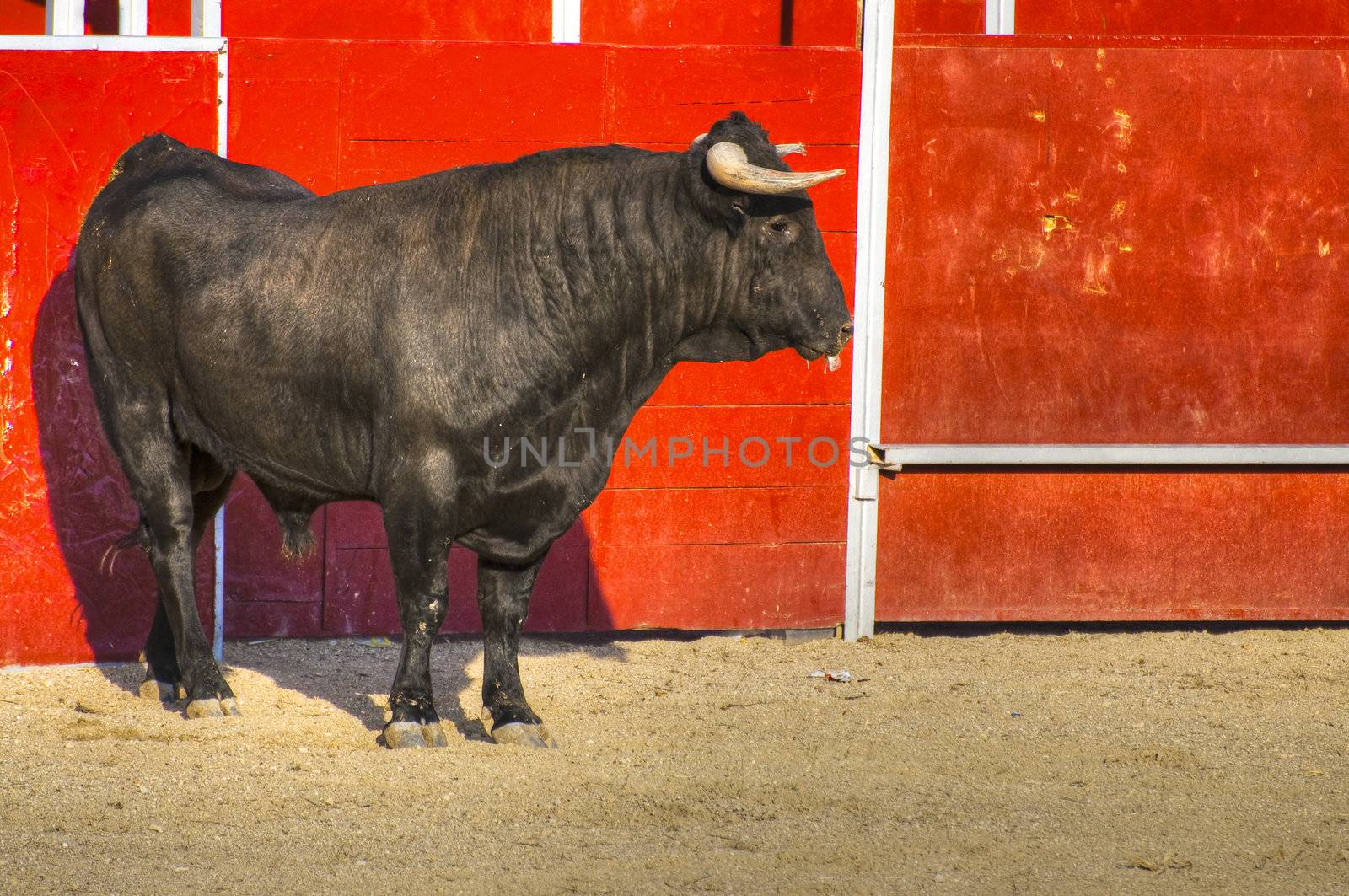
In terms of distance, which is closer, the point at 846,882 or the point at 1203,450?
the point at 846,882

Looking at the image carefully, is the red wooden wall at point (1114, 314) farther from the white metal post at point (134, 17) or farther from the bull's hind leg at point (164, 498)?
the white metal post at point (134, 17)

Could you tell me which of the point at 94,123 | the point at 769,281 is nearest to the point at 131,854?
the point at 769,281

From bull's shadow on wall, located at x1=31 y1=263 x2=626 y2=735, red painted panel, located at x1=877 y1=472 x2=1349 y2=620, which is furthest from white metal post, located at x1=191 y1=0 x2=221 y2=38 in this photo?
red painted panel, located at x1=877 y1=472 x2=1349 y2=620

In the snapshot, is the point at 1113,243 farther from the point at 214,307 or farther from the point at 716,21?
the point at 214,307

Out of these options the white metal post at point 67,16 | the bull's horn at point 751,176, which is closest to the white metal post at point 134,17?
the white metal post at point 67,16

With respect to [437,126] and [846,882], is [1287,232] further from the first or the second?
[846,882]

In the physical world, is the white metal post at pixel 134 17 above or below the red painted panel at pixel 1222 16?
below

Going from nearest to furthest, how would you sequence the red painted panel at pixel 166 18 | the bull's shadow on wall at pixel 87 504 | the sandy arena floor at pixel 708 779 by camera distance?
the sandy arena floor at pixel 708 779 → the bull's shadow on wall at pixel 87 504 → the red painted panel at pixel 166 18

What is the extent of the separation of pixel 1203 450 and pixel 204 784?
14.1 ft

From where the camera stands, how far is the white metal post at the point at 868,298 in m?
6.76

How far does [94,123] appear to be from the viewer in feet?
20.0

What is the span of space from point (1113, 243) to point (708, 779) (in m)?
3.28

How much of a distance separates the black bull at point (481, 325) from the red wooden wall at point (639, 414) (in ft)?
3.78

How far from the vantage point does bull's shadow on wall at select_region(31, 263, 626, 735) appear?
6.10 meters
